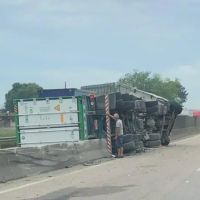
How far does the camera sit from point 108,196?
12172mm

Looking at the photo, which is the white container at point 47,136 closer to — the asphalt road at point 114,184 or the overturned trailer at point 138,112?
the overturned trailer at point 138,112

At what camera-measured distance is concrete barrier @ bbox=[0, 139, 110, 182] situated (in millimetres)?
16109

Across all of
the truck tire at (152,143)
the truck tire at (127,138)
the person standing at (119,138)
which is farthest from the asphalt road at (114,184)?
the truck tire at (152,143)

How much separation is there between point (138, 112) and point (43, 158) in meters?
11.4

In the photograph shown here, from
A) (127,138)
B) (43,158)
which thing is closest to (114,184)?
(43,158)

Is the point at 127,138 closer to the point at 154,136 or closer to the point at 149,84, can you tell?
the point at 154,136

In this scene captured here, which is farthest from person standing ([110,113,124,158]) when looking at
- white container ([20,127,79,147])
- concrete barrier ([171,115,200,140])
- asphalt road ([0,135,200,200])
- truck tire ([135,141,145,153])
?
concrete barrier ([171,115,200,140])

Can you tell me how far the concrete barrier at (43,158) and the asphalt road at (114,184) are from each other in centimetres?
42

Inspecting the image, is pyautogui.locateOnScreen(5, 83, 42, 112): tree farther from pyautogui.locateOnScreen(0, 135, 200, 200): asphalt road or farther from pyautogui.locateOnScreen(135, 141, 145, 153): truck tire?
pyautogui.locateOnScreen(0, 135, 200, 200): asphalt road

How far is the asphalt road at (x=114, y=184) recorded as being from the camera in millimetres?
12270

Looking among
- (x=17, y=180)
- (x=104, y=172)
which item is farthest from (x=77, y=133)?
(x=17, y=180)

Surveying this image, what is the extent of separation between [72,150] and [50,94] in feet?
23.1

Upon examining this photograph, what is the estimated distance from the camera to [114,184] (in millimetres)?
14344

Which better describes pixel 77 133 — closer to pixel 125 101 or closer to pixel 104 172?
pixel 125 101
